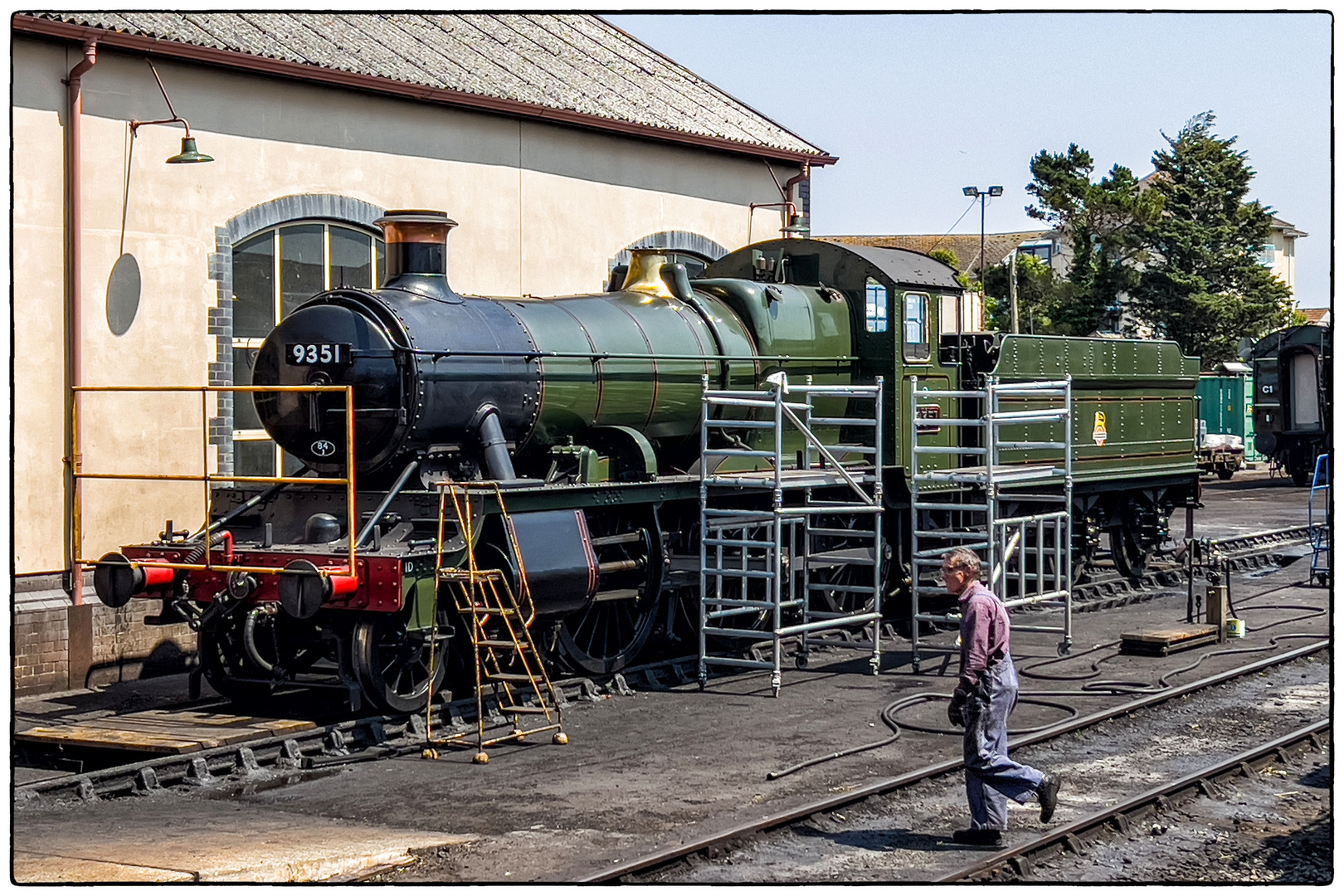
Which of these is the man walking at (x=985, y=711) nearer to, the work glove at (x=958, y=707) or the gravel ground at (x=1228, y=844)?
the work glove at (x=958, y=707)

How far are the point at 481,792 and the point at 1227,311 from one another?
117ft

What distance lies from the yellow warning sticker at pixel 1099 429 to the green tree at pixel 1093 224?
84.7 ft

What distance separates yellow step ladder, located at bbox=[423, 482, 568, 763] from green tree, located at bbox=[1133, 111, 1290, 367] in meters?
32.6

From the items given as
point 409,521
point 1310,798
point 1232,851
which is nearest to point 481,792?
point 409,521

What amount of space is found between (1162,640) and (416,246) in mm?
7470

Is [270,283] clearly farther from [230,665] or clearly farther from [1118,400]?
[1118,400]

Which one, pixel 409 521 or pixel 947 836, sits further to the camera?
pixel 409 521

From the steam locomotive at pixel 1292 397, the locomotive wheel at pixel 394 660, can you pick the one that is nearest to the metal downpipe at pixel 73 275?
the locomotive wheel at pixel 394 660

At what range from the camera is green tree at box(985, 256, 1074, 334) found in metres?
51.7

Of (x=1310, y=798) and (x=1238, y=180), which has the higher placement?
(x=1238, y=180)

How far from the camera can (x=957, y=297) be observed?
16859 mm

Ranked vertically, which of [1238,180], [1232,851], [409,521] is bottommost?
[1232,851]

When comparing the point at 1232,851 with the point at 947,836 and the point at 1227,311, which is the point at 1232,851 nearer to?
the point at 947,836

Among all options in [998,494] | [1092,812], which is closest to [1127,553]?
[998,494]
